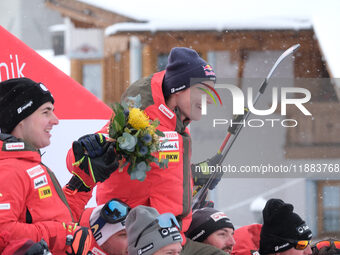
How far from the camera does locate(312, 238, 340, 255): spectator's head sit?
15.4 feet

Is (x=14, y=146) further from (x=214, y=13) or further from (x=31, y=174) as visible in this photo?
(x=214, y=13)

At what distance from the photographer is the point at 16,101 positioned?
12.0ft

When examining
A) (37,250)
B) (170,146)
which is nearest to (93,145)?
(170,146)

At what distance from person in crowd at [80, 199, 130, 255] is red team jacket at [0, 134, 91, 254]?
27 cm

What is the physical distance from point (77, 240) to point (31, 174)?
366mm

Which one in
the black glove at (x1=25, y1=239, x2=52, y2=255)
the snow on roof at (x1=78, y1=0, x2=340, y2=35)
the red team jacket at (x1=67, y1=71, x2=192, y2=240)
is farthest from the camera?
the snow on roof at (x1=78, y1=0, x2=340, y2=35)

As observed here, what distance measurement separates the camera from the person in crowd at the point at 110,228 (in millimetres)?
3854

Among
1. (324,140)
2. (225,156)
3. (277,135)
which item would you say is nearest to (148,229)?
(225,156)

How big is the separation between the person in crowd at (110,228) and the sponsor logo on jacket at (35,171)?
428mm

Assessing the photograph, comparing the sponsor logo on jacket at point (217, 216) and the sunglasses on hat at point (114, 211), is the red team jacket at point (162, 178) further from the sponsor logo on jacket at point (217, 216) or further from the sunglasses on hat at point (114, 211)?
the sponsor logo on jacket at point (217, 216)

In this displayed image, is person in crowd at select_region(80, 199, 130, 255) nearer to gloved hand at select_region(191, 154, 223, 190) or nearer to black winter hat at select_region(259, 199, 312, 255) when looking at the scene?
gloved hand at select_region(191, 154, 223, 190)

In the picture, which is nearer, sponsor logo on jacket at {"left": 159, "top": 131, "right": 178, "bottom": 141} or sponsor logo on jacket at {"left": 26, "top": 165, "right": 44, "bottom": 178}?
sponsor logo on jacket at {"left": 26, "top": 165, "right": 44, "bottom": 178}

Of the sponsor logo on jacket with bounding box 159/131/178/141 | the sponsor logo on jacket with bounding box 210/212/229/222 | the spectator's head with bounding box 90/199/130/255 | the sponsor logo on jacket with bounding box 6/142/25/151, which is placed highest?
the sponsor logo on jacket with bounding box 6/142/25/151

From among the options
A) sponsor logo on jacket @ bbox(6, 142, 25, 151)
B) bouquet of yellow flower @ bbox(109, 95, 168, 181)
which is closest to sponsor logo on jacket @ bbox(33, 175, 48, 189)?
sponsor logo on jacket @ bbox(6, 142, 25, 151)
